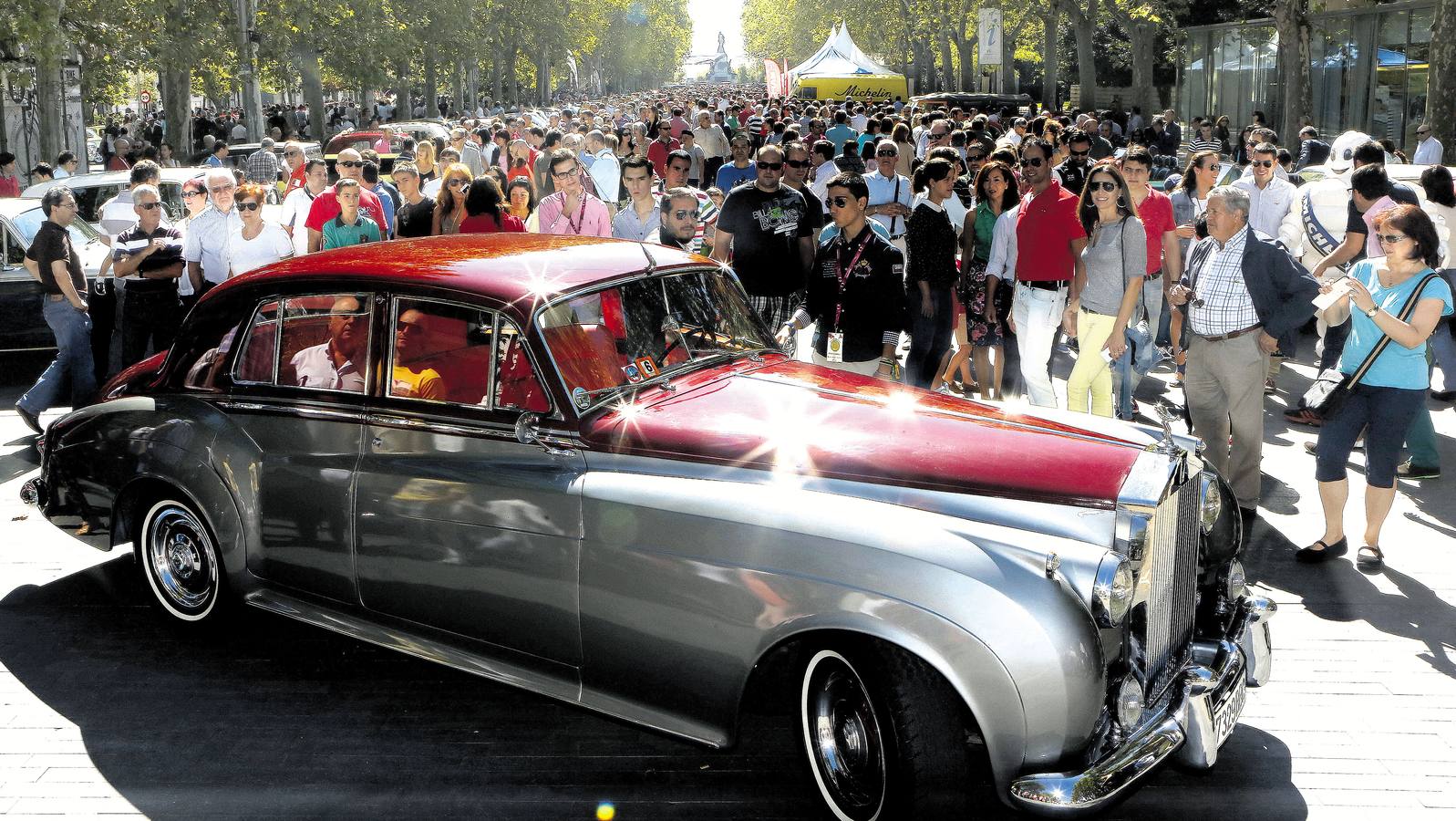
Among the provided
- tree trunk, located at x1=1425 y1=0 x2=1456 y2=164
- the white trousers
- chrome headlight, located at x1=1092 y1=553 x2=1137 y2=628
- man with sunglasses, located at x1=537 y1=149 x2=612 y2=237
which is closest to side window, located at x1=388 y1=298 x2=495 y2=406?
chrome headlight, located at x1=1092 y1=553 x2=1137 y2=628

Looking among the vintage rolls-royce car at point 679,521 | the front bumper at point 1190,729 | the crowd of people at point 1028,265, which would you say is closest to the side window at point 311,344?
the vintage rolls-royce car at point 679,521

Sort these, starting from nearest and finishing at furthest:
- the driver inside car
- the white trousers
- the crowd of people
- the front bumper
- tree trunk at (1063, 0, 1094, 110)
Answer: the front bumper
the driver inside car
the crowd of people
the white trousers
tree trunk at (1063, 0, 1094, 110)

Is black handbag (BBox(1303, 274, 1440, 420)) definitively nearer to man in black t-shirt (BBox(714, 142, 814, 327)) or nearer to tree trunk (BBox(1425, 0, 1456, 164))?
man in black t-shirt (BBox(714, 142, 814, 327))

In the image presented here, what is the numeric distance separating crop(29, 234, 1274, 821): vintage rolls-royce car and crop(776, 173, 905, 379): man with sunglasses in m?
2.40

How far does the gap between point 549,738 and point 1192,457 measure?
2613 millimetres

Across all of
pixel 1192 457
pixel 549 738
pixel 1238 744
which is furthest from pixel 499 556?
pixel 1238 744

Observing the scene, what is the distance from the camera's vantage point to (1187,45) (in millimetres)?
46344

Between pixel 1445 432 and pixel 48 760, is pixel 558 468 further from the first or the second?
pixel 1445 432

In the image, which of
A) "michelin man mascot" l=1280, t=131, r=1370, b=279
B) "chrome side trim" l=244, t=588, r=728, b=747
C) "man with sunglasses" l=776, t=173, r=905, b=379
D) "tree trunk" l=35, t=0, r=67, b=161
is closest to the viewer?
"chrome side trim" l=244, t=588, r=728, b=747

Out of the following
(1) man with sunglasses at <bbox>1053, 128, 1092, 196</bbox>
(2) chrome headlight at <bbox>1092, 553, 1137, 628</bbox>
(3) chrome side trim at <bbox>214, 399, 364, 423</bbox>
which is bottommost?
(2) chrome headlight at <bbox>1092, 553, 1137, 628</bbox>

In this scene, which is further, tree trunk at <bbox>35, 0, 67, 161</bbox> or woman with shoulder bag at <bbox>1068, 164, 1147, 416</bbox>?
tree trunk at <bbox>35, 0, 67, 161</bbox>

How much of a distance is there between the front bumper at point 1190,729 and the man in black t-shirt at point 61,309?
828 cm

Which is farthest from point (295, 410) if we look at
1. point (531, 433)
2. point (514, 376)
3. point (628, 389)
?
point (628, 389)

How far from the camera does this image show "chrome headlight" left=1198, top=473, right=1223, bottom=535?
4812 mm
